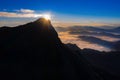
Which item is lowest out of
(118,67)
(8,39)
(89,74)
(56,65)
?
(118,67)

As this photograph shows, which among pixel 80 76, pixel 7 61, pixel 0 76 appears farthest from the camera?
pixel 80 76

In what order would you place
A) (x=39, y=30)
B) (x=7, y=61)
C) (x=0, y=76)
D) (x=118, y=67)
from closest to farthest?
A: (x=0, y=76) → (x=7, y=61) → (x=39, y=30) → (x=118, y=67)

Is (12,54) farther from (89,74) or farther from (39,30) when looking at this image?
(89,74)

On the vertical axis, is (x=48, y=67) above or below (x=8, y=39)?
below

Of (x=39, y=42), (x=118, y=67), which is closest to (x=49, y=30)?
(x=39, y=42)

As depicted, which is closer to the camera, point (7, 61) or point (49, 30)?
point (7, 61)
